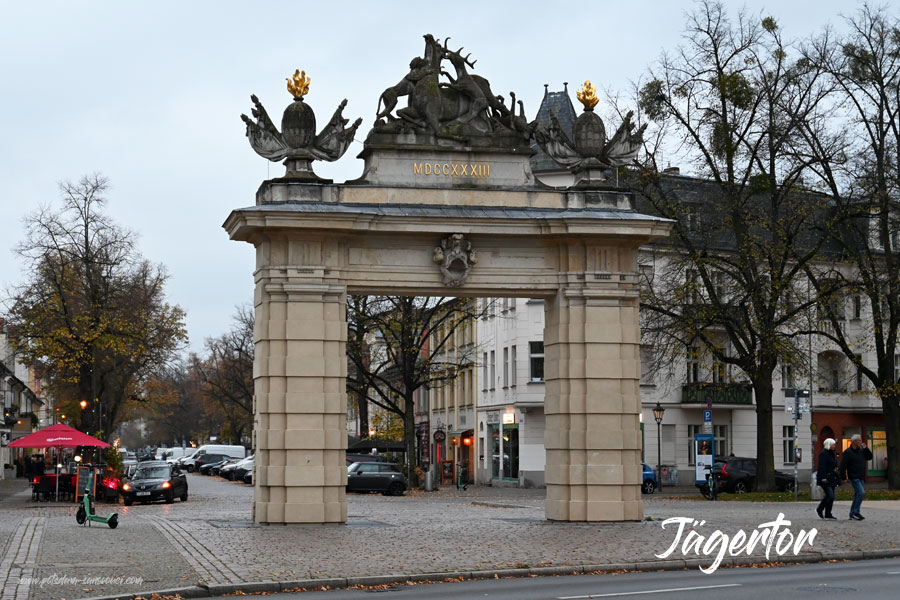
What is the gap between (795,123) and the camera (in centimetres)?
4097

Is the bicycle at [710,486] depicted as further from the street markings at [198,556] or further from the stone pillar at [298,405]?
the street markings at [198,556]

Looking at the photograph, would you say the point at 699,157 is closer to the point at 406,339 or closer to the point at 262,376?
the point at 406,339

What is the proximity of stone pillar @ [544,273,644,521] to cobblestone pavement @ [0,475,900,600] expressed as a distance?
0.65 m

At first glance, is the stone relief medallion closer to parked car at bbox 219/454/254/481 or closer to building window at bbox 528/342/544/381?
building window at bbox 528/342/544/381

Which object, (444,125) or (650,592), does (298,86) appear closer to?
(444,125)

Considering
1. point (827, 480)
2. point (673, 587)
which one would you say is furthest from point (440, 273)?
point (673, 587)

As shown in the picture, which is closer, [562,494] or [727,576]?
[727,576]

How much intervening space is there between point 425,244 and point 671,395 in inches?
1458

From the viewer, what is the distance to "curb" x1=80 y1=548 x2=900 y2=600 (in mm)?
15109

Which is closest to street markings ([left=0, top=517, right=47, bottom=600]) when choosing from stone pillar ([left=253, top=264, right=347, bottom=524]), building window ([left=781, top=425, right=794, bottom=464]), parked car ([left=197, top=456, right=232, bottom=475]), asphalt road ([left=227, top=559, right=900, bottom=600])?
asphalt road ([left=227, top=559, right=900, bottom=600])

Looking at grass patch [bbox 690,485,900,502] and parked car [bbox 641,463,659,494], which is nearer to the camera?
grass patch [bbox 690,485,900,502]

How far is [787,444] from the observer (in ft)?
214

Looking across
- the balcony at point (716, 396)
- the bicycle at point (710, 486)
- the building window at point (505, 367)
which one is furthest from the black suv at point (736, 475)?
the building window at point (505, 367)

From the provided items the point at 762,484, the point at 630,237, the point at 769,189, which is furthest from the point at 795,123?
the point at 630,237
